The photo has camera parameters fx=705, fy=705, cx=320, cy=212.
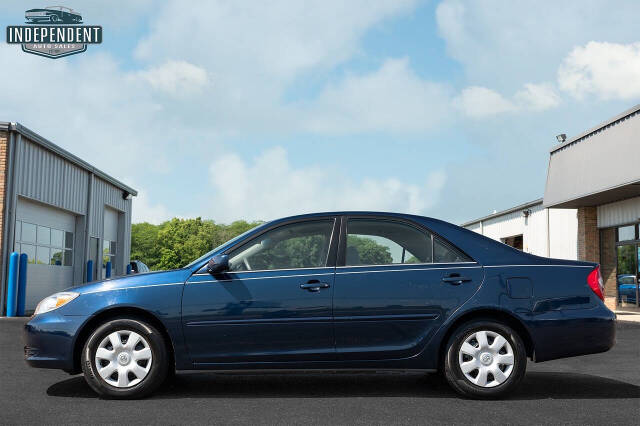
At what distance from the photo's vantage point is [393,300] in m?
6.12

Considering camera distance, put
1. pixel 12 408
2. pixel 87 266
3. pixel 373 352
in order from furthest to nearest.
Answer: pixel 87 266, pixel 373 352, pixel 12 408

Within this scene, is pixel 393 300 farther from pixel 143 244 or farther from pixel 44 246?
pixel 143 244

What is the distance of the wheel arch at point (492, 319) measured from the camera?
6.18 metres

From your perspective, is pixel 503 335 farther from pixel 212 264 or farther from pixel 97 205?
pixel 97 205

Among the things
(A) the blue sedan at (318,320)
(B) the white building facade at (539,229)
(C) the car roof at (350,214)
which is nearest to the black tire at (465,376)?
(A) the blue sedan at (318,320)

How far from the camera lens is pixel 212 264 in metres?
6.05

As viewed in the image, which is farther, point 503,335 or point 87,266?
point 87,266

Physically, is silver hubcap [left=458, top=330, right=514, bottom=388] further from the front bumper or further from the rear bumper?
the front bumper

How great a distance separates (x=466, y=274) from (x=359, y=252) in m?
0.97

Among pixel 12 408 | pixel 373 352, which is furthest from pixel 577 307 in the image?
pixel 12 408

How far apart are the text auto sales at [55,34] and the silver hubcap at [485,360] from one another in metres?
21.8

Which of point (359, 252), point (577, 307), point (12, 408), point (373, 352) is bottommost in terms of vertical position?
point (12, 408)

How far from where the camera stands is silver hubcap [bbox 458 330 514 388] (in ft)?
19.9

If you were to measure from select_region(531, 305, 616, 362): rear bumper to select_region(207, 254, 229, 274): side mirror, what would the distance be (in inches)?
108
